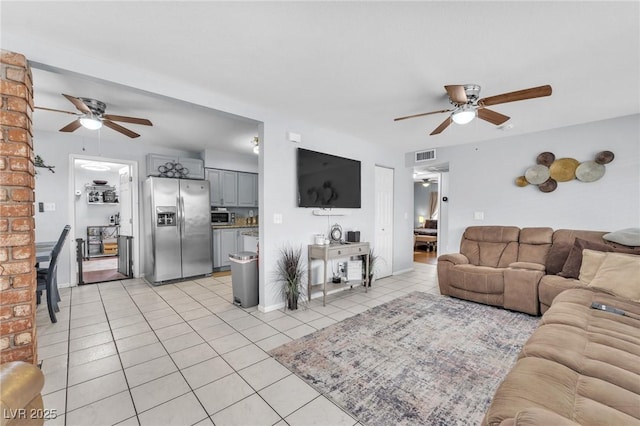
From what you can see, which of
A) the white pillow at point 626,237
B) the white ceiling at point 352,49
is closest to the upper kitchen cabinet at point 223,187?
the white ceiling at point 352,49

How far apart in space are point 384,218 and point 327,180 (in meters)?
1.73

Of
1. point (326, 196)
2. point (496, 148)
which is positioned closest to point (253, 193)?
point (326, 196)

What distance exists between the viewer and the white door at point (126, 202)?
4.93 metres

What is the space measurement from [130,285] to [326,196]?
3.55 m

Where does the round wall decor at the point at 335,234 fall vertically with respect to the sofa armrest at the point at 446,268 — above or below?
above

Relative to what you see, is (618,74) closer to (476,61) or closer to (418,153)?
(476,61)

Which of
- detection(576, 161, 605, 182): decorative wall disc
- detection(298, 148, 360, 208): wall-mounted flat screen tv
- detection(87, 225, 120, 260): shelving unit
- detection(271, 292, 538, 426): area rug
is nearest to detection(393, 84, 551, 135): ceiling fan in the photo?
detection(298, 148, 360, 208): wall-mounted flat screen tv

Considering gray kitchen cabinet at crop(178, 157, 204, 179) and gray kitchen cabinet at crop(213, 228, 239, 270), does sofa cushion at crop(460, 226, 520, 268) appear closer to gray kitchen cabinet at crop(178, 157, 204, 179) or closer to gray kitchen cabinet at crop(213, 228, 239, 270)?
gray kitchen cabinet at crop(213, 228, 239, 270)

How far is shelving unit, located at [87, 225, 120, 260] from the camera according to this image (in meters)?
7.37

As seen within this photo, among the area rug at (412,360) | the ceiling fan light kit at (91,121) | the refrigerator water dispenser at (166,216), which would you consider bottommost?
the area rug at (412,360)

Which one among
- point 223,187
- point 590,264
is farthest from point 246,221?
point 590,264

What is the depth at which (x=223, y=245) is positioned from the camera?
547cm

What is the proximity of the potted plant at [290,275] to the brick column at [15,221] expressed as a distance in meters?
2.14

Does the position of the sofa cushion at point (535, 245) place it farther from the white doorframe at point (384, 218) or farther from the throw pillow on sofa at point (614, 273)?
the white doorframe at point (384, 218)
